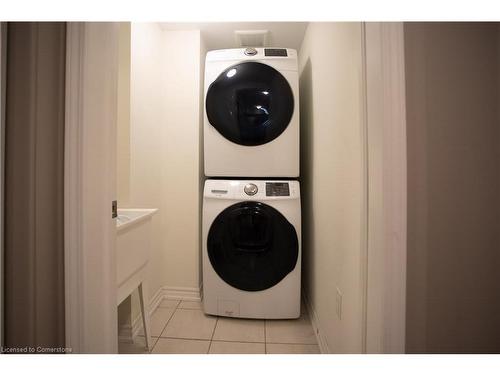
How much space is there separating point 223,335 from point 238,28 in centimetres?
199

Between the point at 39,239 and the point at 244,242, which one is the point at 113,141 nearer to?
the point at 39,239

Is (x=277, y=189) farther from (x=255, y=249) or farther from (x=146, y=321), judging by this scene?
(x=146, y=321)

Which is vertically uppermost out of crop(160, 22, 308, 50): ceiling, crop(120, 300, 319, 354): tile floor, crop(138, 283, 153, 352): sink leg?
crop(160, 22, 308, 50): ceiling

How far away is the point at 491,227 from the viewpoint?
1.78 ft

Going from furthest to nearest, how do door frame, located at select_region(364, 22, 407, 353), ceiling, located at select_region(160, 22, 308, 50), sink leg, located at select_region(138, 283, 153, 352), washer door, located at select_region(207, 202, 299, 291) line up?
ceiling, located at select_region(160, 22, 308, 50) < washer door, located at select_region(207, 202, 299, 291) < sink leg, located at select_region(138, 283, 153, 352) < door frame, located at select_region(364, 22, 407, 353)

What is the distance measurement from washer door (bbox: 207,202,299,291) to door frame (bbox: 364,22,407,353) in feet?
2.20

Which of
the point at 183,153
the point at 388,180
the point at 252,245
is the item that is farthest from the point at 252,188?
the point at 388,180

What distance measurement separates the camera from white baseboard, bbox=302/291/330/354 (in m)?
1.00

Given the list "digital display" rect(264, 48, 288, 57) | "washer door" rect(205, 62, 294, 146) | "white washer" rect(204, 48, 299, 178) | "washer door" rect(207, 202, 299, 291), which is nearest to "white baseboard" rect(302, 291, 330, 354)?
"washer door" rect(207, 202, 299, 291)

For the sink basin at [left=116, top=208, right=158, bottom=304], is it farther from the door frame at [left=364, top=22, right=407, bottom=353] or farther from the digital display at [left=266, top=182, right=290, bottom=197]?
the door frame at [left=364, top=22, right=407, bottom=353]

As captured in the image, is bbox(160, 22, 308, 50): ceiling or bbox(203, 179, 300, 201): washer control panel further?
bbox(160, 22, 308, 50): ceiling

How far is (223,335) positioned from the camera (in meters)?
1.15

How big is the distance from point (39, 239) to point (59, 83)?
438mm
